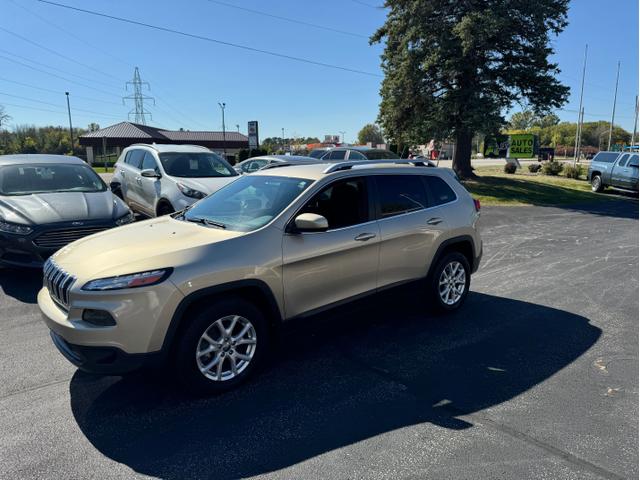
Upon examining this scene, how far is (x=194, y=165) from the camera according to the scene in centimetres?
912

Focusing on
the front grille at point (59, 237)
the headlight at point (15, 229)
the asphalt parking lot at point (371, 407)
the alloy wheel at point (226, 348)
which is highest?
the headlight at point (15, 229)

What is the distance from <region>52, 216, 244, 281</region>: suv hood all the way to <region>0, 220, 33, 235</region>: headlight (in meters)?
2.36

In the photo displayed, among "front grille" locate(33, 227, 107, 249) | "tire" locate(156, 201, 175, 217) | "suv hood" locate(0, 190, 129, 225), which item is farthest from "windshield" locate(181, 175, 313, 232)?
"tire" locate(156, 201, 175, 217)

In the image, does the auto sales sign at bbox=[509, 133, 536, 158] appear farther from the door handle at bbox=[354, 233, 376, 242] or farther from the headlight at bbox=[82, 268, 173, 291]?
the headlight at bbox=[82, 268, 173, 291]

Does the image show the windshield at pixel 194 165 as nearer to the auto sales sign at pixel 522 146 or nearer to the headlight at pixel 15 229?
the headlight at pixel 15 229

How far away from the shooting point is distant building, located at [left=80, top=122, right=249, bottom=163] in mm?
56656

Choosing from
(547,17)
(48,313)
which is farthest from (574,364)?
(547,17)

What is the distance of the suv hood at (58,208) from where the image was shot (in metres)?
5.86

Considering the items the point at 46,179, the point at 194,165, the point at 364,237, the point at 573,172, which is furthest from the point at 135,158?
the point at 573,172

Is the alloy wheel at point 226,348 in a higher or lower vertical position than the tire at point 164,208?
lower

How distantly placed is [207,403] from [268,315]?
81cm

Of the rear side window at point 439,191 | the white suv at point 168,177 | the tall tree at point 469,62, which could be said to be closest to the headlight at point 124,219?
the white suv at point 168,177

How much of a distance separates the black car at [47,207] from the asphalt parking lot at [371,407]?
75cm

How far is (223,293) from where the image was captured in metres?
3.40
